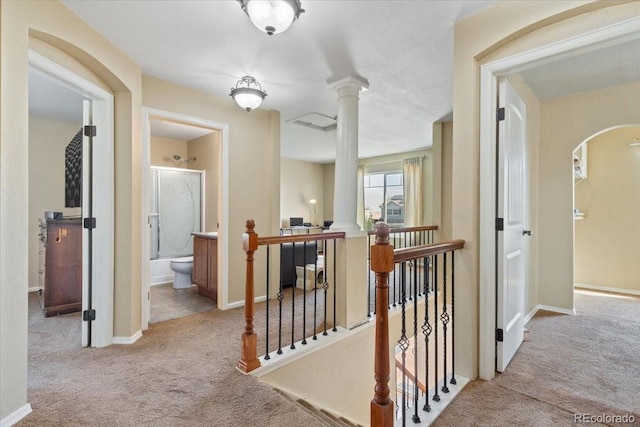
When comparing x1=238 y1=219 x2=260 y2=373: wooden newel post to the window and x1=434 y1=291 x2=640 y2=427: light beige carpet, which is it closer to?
x1=434 y1=291 x2=640 y2=427: light beige carpet

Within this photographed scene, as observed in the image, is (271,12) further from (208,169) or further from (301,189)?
(301,189)

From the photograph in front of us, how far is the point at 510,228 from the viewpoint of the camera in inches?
86.2

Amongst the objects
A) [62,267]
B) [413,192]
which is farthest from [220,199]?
[413,192]

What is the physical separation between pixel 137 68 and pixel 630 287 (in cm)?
612

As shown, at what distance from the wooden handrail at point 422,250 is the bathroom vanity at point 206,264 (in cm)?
275

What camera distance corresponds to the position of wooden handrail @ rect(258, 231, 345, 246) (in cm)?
227

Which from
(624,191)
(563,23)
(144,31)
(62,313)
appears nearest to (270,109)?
(144,31)

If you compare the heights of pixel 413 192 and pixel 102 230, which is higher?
pixel 413 192

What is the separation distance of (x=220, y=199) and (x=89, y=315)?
1.60 metres

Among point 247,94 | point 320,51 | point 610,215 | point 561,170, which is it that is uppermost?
point 320,51

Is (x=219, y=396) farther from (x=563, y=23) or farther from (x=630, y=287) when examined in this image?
(x=630, y=287)

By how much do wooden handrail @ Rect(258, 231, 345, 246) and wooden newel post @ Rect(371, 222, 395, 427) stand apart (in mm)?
1125

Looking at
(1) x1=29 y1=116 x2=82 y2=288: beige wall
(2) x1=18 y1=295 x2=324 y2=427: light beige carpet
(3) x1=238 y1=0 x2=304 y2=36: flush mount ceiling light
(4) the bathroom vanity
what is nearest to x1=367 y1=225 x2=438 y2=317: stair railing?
(2) x1=18 y1=295 x2=324 y2=427: light beige carpet

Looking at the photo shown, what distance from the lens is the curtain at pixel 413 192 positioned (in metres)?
6.63
